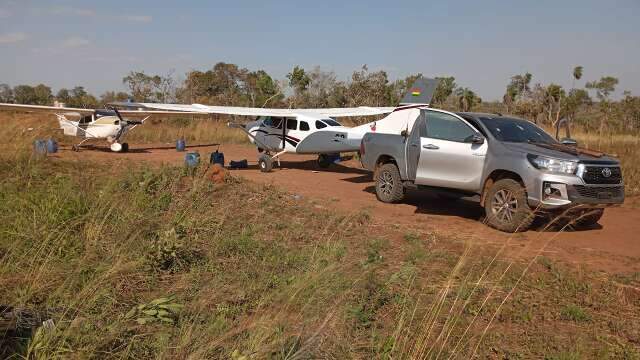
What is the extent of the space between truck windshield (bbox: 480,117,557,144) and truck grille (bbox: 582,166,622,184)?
3.78ft

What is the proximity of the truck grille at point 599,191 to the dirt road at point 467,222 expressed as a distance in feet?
2.27

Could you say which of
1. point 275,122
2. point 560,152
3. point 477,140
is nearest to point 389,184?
point 477,140

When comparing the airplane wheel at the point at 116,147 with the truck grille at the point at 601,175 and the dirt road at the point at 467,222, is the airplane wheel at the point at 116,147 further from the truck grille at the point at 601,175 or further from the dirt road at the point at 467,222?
the truck grille at the point at 601,175

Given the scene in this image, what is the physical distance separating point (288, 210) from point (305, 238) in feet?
6.03

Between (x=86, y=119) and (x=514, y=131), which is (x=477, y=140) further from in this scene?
(x=86, y=119)

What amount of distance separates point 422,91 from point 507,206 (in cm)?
848

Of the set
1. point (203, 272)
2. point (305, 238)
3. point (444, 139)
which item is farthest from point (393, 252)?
point (444, 139)

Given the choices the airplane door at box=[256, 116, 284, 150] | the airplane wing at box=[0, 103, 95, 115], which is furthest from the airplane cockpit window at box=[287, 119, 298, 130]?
the airplane wing at box=[0, 103, 95, 115]

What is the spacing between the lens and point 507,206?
7.89 m

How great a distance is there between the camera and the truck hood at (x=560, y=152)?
7516 mm

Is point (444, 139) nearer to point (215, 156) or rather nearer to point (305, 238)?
point (305, 238)

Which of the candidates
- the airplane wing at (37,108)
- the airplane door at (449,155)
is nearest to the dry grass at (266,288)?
the airplane door at (449,155)

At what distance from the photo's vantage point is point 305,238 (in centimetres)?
664

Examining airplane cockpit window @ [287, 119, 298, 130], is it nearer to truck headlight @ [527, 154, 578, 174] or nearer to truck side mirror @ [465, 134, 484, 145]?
truck side mirror @ [465, 134, 484, 145]
